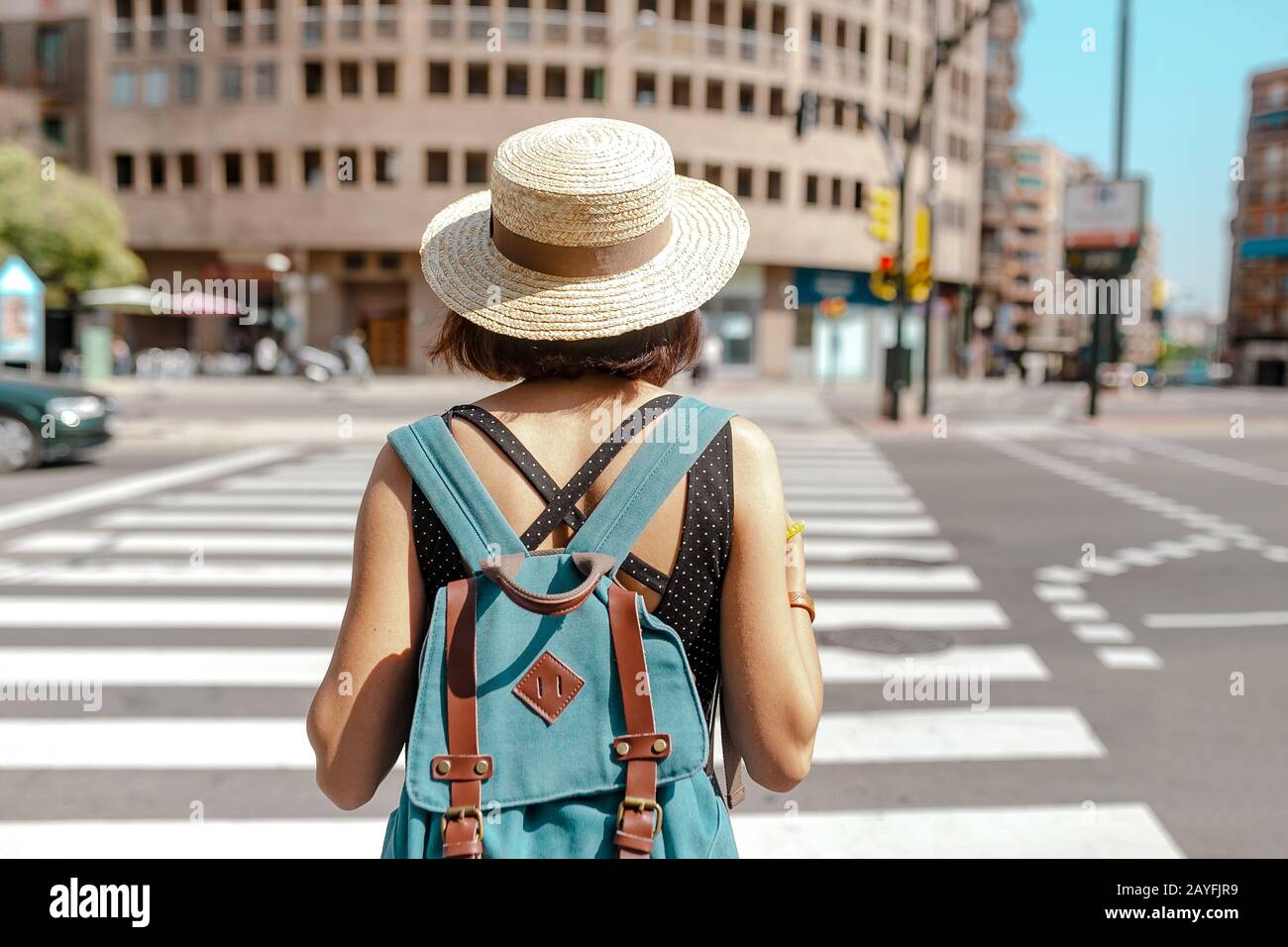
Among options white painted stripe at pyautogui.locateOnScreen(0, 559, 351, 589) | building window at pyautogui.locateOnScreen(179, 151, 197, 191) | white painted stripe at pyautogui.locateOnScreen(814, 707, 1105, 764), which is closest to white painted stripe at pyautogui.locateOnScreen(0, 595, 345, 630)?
white painted stripe at pyautogui.locateOnScreen(0, 559, 351, 589)

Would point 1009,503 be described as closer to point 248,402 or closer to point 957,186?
point 248,402

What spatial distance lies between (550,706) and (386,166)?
46.7 m

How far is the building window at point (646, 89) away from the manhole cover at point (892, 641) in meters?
42.2

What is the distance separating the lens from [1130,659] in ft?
21.3

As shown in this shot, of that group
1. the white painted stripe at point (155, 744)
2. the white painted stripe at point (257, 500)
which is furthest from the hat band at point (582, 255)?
the white painted stripe at point (257, 500)

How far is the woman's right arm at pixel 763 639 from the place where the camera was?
1649mm

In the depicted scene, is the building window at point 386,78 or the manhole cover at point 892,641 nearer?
the manhole cover at point 892,641

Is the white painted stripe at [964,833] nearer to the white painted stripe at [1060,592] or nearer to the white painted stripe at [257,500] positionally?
the white painted stripe at [1060,592]

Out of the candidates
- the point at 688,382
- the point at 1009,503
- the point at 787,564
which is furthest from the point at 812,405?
the point at 787,564

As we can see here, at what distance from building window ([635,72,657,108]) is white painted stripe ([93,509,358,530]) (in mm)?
38146

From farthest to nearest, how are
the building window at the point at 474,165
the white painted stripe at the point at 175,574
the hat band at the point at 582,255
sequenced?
the building window at the point at 474,165 → the white painted stripe at the point at 175,574 → the hat band at the point at 582,255

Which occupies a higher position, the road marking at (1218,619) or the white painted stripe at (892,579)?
the road marking at (1218,619)

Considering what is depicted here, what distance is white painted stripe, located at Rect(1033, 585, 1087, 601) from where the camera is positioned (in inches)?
314
